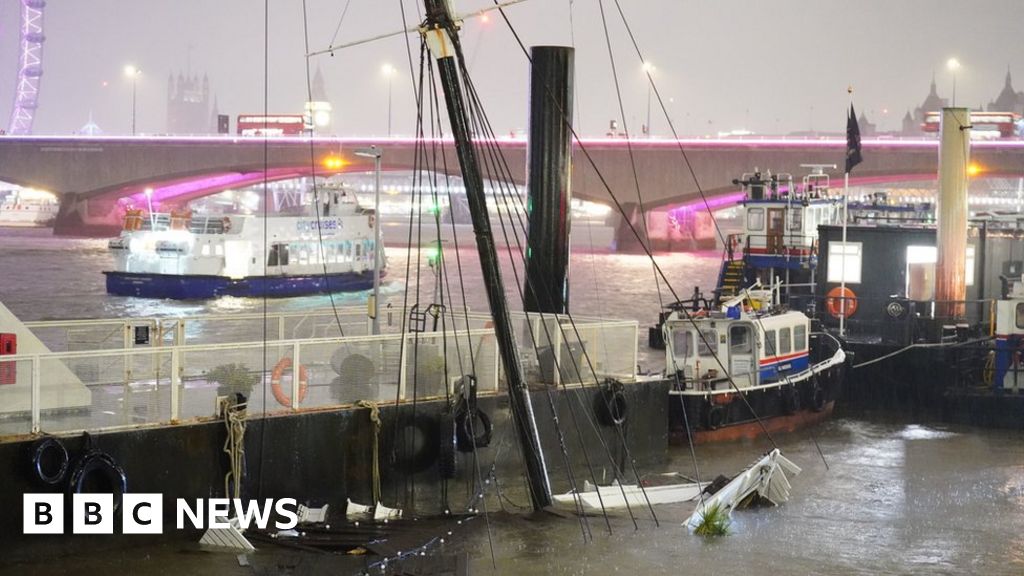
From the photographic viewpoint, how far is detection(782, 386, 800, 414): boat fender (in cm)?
2834

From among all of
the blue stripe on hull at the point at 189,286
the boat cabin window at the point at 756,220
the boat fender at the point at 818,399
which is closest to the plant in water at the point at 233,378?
the boat fender at the point at 818,399

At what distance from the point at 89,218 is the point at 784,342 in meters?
95.7

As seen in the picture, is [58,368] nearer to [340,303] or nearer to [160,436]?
[160,436]

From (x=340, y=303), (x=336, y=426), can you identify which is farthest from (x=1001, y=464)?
(x=340, y=303)

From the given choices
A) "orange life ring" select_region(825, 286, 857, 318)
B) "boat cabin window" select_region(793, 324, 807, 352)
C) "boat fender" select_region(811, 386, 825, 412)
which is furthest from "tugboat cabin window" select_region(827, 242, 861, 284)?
"boat cabin window" select_region(793, 324, 807, 352)

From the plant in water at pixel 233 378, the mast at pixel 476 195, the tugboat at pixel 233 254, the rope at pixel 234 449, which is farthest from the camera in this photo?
the tugboat at pixel 233 254

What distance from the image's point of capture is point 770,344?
28000 mm

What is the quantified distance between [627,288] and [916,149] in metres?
34.1

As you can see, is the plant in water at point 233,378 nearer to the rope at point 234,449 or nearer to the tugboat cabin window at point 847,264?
the rope at point 234,449

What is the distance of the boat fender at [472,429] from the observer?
1812cm

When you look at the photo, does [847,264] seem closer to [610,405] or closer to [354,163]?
[610,405]

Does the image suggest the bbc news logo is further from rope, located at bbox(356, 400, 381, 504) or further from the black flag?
the black flag

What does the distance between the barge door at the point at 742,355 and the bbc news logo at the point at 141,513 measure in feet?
42.7

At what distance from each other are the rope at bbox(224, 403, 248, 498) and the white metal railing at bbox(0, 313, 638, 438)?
35 centimetres
